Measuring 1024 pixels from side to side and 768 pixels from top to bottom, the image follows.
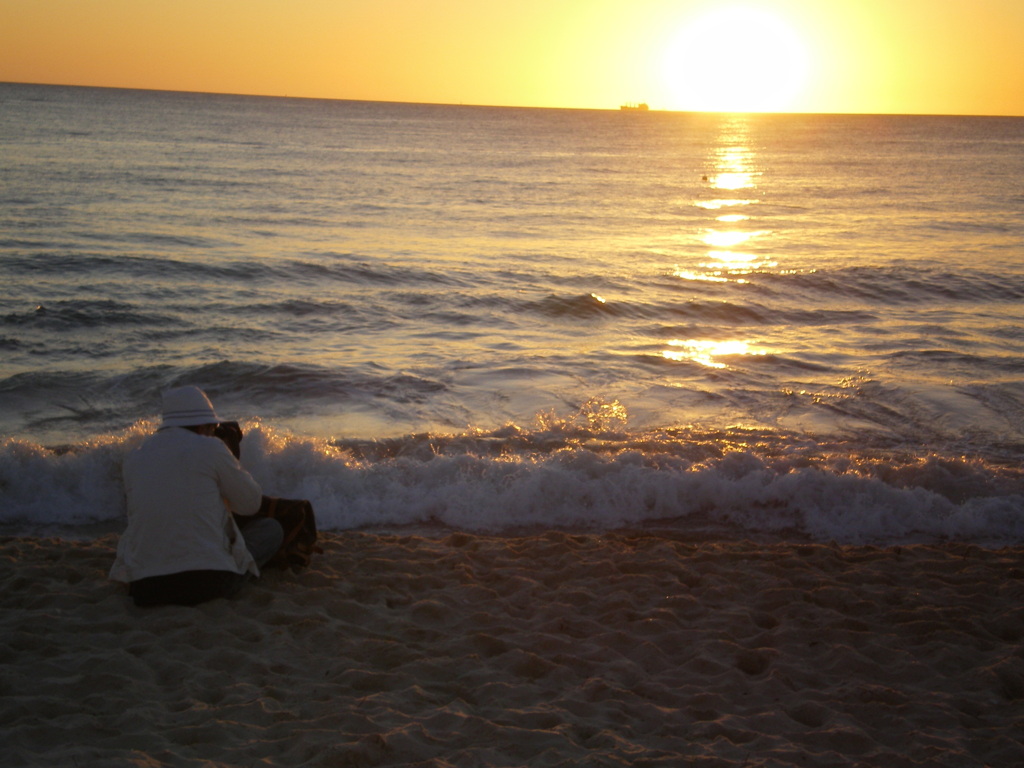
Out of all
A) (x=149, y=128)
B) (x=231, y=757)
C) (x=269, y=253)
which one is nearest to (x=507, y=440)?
(x=231, y=757)

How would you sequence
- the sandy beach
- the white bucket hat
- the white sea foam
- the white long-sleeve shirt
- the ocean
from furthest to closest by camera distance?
the ocean < the white sea foam < the white bucket hat < the white long-sleeve shirt < the sandy beach

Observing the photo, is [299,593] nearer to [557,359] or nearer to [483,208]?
[557,359]

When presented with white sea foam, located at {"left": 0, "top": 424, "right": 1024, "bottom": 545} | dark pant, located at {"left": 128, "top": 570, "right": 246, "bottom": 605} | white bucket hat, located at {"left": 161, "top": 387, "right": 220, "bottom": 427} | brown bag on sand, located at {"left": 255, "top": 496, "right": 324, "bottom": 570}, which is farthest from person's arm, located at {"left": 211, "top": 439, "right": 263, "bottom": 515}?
white sea foam, located at {"left": 0, "top": 424, "right": 1024, "bottom": 545}

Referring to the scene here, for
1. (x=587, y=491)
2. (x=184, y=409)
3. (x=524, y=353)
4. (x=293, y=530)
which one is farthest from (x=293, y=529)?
(x=524, y=353)

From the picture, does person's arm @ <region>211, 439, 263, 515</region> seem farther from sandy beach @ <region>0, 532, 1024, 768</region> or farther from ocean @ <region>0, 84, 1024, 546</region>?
ocean @ <region>0, 84, 1024, 546</region>

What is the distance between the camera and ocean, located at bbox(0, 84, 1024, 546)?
24.7 ft

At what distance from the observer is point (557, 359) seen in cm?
1240

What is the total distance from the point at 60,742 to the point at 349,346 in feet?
30.7

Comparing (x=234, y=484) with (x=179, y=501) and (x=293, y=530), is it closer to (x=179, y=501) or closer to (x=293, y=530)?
(x=179, y=501)

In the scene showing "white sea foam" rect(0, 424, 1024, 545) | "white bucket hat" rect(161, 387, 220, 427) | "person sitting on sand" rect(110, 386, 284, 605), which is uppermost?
"white bucket hat" rect(161, 387, 220, 427)

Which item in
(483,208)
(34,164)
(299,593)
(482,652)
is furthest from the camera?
(34,164)

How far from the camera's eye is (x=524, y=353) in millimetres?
12680

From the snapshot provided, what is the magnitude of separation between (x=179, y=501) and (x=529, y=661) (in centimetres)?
220

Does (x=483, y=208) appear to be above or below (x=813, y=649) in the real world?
above
